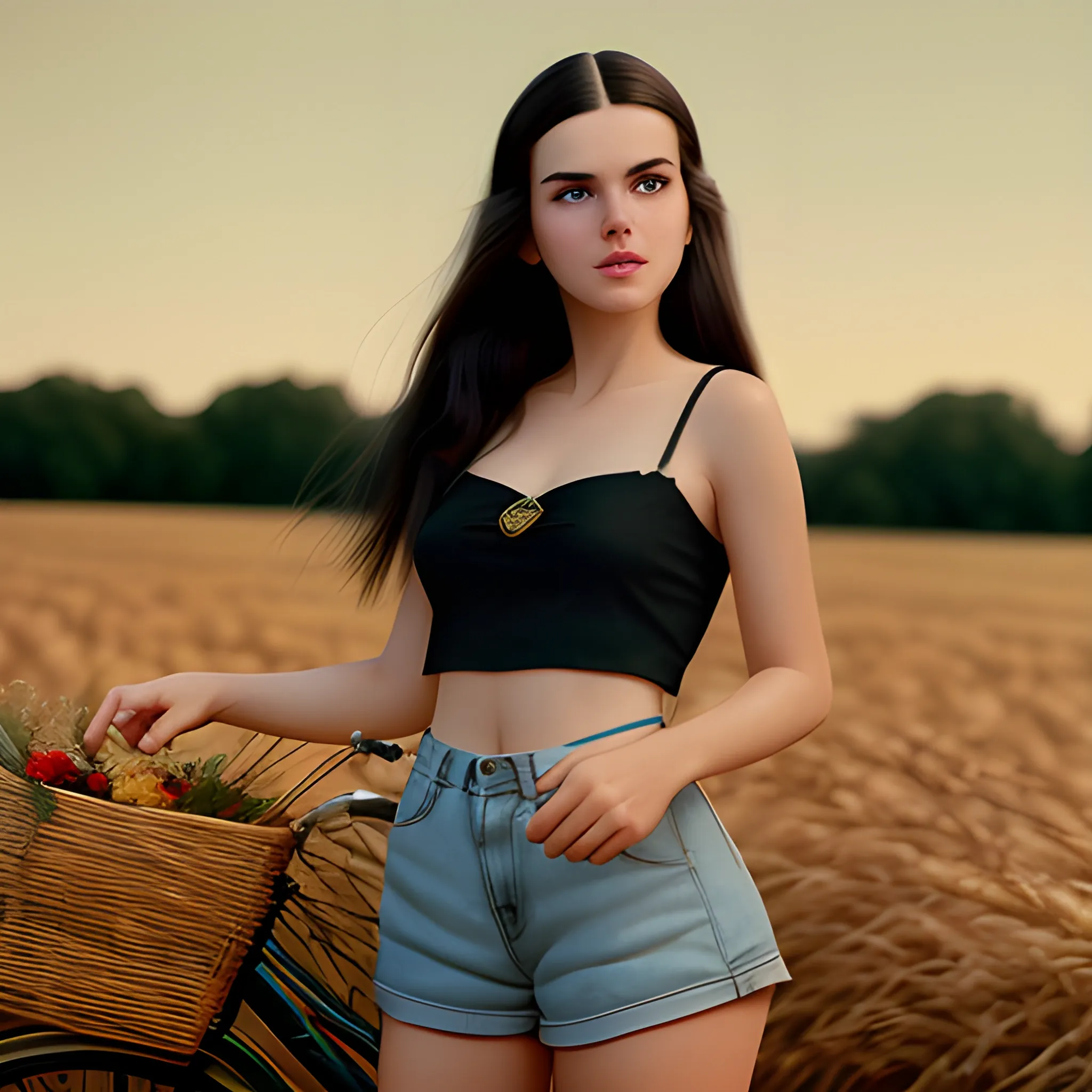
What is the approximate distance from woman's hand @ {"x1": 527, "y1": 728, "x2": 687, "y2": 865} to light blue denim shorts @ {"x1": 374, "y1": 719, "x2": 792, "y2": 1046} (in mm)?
83

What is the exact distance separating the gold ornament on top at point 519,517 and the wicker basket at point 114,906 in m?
0.39

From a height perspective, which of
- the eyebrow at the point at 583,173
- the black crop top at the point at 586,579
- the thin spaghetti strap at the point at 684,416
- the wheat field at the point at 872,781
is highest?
the eyebrow at the point at 583,173

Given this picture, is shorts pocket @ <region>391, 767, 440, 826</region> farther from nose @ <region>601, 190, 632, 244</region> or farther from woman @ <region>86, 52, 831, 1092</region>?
nose @ <region>601, 190, 632, 244</region>

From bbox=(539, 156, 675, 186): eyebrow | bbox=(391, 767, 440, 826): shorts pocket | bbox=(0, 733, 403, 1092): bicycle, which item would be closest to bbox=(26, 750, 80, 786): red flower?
bbox=(0, 733, 403, 1092): bicycle

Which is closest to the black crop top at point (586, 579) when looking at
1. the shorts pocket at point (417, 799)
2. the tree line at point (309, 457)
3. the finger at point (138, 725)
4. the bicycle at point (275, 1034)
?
the shorts pocket at point (417, 799)

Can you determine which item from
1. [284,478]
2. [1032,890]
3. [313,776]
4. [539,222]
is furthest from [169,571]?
[1032,890]

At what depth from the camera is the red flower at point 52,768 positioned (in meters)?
1.27

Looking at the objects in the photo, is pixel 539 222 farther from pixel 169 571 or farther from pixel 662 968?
pixel 169 571

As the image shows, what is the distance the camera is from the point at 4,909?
4.06ft

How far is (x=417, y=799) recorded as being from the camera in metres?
1.25

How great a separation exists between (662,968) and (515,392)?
2.30 ft

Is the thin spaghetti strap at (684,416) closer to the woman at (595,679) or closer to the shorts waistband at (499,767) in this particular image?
the woman at (595,679)

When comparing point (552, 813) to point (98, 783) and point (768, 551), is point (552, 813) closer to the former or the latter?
point (768, 551)

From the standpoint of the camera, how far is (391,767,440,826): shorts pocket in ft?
4.06
